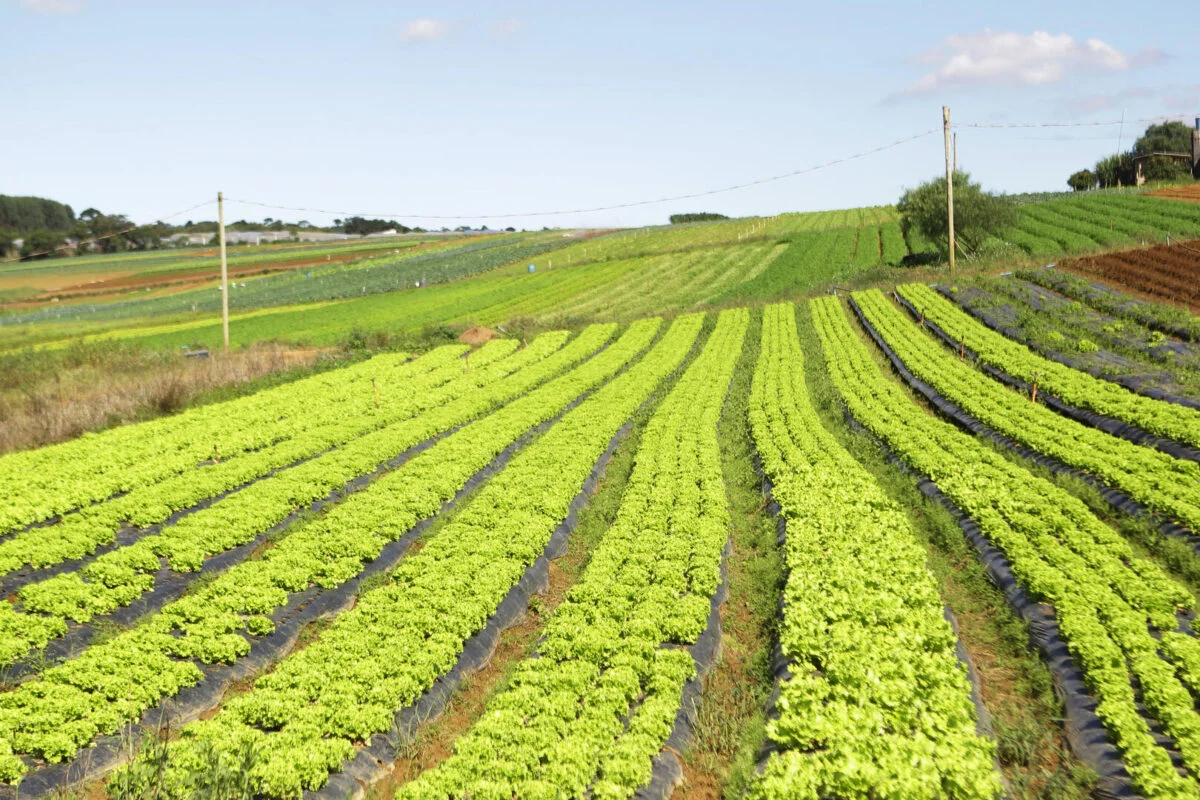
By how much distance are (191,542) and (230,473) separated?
5.43 m

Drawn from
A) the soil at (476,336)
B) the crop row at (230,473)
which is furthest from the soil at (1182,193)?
the crop row at (230,473)

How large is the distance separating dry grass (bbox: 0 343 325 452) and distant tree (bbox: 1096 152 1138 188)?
366 feet

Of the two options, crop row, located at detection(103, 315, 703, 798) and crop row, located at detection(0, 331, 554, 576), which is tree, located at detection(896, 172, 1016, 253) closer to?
crop row, located at detection(0, 331, 554, 576)

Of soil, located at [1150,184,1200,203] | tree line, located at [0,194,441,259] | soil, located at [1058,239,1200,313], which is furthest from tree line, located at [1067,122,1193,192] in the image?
tree line, located at [0,194,441,259]

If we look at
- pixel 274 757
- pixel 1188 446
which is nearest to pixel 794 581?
pixel 274 757

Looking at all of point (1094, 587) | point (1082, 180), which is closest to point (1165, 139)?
point (1082, 180)

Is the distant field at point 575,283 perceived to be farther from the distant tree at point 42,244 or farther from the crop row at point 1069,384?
the distant tree at point 42,244

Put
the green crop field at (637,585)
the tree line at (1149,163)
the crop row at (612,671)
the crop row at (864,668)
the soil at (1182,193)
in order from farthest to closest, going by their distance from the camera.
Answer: the tree line at (1149,163) → the soil at (1182,193) → the green crop field at (637,585) → the crop row at (612,671) → the crop row at (864,668)

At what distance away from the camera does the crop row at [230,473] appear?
16.2 m

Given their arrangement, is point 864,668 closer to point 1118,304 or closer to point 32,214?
point 1118,304

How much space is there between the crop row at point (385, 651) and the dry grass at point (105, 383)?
1983 cm

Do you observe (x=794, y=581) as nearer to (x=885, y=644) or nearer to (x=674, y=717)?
(x=885, y=644)

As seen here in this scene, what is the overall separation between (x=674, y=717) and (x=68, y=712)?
26.2 feet

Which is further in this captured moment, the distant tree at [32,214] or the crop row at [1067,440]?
the distant tree at [32,214]
